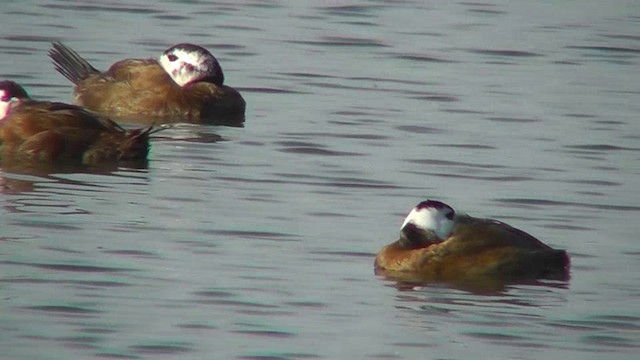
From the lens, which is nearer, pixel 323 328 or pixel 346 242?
pixel 323 328

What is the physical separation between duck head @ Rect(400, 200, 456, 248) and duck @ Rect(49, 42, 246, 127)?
468 cm

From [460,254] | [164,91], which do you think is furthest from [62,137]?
[460,254]

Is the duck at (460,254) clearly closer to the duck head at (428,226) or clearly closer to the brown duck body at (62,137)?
the duck head at (428,226)

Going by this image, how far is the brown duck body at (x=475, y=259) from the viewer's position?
11.0 metres

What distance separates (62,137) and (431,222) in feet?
11.2

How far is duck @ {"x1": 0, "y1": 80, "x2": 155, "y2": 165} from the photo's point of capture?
530 inches

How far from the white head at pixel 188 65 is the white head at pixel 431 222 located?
5450mm

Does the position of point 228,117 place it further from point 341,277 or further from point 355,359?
point 355,359

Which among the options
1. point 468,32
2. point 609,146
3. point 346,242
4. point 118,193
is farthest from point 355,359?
point 468,32

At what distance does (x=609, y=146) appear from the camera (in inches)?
600

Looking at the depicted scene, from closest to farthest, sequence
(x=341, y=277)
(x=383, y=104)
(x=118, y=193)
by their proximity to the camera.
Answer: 1. (x=341, y=277)
2. (x=118, y=193)
3. (x=383, y=104)

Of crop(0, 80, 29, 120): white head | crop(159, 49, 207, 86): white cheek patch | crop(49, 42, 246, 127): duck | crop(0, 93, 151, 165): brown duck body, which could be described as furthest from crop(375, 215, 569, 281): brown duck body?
crop(159, 49, 207, 86): white cheek patch

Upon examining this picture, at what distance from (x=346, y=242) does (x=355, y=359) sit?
2.32 m

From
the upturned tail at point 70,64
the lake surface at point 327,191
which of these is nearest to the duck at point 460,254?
the lake surface at point 327,191
